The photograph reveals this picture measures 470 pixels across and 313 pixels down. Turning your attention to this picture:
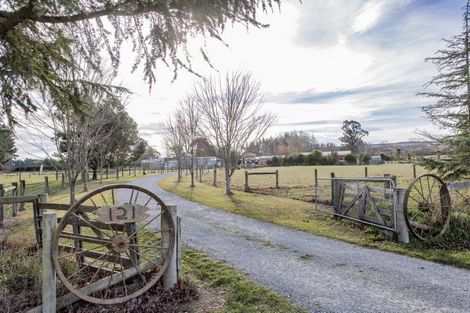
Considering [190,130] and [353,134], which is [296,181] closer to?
[190,130]

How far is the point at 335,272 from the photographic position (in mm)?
4863

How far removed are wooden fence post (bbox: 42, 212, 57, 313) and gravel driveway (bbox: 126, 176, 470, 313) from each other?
2.56 metres

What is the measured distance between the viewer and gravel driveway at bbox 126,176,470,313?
3.78 metres

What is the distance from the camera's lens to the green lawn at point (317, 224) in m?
5.75

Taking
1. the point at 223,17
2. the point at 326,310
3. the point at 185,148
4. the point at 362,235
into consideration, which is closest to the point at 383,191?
the point at 362,235

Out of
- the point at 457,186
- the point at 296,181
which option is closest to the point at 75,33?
the point at 457,186

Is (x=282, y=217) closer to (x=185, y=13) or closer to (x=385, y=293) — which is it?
(x=385, y=293)

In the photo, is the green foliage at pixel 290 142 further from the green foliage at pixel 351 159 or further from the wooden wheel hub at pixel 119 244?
the wooden wheel hub at pixel 119 244

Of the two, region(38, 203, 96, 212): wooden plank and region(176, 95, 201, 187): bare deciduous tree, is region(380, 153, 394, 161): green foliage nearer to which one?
region(176, 95, 201, 187): bare deciduous tree

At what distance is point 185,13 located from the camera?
350cm

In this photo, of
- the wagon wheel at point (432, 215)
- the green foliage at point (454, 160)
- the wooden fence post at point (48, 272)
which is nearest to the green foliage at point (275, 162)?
the green foliage at point (454, 160)

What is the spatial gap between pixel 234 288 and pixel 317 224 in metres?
4.72

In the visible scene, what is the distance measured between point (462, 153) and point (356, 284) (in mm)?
6783

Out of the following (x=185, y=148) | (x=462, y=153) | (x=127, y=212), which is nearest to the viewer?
(x=127, y=212)
